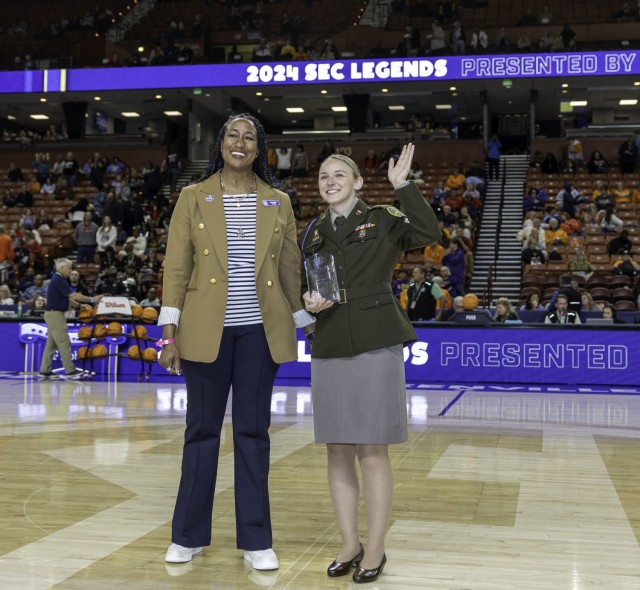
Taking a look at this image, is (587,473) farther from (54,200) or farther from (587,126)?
(587,126)

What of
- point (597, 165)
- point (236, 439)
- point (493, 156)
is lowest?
point (236, 439)

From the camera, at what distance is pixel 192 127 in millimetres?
29812

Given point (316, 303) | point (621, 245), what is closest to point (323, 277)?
point (316, 303)

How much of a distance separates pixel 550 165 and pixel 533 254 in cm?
560

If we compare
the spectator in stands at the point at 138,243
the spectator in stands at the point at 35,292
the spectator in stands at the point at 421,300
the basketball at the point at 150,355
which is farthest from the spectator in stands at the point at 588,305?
the spectator in stands at the point at 138,243

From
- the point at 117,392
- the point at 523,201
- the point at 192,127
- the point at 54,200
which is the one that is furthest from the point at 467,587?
the point at 192,127

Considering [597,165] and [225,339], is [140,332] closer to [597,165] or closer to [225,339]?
[225,339]

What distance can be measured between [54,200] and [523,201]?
12711mm

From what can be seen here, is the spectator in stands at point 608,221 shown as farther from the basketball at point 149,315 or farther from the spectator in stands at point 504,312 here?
the basketball at point 149,315

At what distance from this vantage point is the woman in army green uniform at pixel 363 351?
384 cm

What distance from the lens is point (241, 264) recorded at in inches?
160

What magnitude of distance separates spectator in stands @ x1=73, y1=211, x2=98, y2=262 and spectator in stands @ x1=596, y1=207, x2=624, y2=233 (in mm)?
11459

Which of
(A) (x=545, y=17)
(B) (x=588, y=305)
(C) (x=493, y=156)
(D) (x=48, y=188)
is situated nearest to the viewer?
(B) (x=588, y=305)

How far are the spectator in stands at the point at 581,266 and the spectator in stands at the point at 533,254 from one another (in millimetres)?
946
